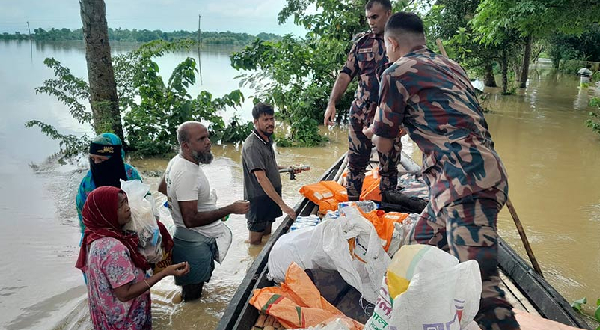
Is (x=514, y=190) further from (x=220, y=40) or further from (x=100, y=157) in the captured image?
(x=220, y=40)

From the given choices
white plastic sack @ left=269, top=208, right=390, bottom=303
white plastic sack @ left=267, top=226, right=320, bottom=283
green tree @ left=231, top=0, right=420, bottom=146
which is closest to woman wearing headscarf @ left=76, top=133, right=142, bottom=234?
white plastic sack @ left=267, top=226, right=320, bottom=283

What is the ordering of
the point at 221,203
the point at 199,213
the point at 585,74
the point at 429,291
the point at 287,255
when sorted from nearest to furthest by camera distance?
1. the point at 429,291
2. the point at 287,255
3. the point at 199,213
4. the point at 221,203
5. the point at 585,74

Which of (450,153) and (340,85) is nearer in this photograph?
(450,153)

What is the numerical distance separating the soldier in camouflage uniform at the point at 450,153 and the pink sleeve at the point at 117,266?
4.99ft

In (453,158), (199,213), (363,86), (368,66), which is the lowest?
(199,213)

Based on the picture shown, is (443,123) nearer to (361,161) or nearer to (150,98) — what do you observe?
(361,161)

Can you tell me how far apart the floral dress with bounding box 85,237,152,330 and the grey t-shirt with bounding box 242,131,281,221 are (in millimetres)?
1443

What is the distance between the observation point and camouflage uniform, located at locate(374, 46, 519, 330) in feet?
6.28

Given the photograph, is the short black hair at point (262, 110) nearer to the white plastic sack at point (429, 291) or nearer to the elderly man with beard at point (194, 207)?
the elderly man with beard at point (194, 207)

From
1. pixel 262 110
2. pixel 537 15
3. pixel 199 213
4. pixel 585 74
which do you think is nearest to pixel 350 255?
pixel 199 213

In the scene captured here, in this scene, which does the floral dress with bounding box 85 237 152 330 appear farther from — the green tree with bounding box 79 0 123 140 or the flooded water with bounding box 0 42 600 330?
the green tree with bounding box 79 0 123 140

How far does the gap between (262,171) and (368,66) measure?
1298mm

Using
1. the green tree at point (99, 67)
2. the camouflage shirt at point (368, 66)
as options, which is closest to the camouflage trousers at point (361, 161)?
the camouflage shirt at point (368, 66)

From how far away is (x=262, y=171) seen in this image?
11.9 feet
